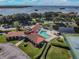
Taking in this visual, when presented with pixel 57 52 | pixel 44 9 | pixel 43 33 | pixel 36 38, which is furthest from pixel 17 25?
pixel 57 52

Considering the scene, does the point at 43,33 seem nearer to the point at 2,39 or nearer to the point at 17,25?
the point at 17,25

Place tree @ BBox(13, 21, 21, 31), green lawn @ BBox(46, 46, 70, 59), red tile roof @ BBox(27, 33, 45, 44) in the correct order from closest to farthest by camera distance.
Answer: green lawn @ BBox(46, 46, 70, 59)
red tile roof @ BBox(27, 33, 45, 44)
tree @ BBox(13, 21, 21, 31)

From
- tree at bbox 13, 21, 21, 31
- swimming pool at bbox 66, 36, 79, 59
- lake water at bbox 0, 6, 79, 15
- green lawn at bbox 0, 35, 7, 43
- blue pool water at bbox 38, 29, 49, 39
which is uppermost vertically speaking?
lake water at bbox 0, 6, 79, 15

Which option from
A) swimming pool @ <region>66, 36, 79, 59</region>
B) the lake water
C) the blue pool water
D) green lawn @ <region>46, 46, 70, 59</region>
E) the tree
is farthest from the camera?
the lake water

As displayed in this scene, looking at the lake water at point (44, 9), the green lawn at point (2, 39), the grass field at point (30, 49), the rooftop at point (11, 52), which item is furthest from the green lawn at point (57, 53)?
the lake water at point (44, 9)

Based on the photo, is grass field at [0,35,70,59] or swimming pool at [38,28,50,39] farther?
swimming pool at [38,28,50,39]

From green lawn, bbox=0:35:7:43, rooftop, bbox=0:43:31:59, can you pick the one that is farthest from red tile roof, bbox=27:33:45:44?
green lawn, bbox=0:35:7:43

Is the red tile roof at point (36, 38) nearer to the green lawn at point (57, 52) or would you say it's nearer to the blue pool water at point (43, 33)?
the blue pool water at point (43, 33)

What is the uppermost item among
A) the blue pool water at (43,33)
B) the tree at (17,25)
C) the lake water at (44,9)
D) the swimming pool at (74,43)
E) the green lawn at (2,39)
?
the lake water at (44,9)

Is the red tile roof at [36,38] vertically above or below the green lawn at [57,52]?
above

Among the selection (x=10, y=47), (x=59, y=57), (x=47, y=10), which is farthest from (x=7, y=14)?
(x=59, y=57)

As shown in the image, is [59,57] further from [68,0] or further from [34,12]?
[68,0]

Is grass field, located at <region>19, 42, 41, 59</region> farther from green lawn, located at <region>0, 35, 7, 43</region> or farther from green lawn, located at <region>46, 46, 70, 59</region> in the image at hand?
green lawn, located at <region>0, 35, 7, 43</region>
